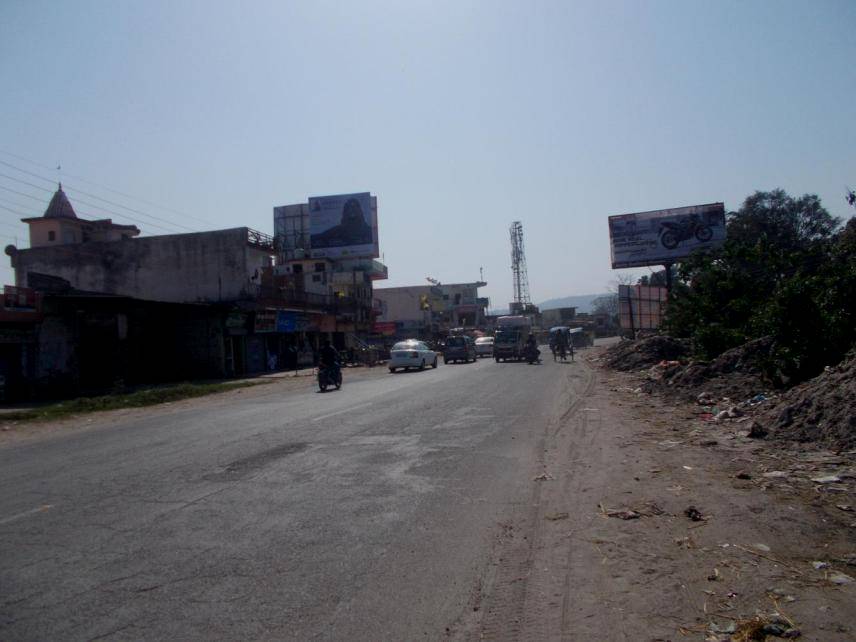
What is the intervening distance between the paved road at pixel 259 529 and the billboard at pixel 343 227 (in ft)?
139

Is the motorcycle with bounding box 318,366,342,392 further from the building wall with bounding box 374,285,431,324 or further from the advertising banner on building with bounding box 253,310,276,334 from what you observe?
the building wall with bounding box 374,285,431,324

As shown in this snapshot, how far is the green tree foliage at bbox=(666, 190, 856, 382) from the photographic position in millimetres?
13945

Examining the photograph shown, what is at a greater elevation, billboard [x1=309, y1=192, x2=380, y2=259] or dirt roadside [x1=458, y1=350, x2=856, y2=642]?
billboard [x1=309, y1=192, x2=380, y2=259]

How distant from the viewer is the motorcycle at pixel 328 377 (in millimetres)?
25016

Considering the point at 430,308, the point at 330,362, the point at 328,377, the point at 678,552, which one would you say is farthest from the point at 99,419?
the point at 430,308

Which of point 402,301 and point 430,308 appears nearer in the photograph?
point 430,308

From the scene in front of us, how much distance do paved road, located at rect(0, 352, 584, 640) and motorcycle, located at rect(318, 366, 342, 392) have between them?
37.7ft

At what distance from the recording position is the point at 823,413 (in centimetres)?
1014

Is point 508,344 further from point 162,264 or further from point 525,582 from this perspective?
point 525,582

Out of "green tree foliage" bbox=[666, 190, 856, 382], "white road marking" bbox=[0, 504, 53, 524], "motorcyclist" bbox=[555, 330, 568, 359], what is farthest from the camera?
"motorcyclist" bbox=[555, 330, 568, 359]

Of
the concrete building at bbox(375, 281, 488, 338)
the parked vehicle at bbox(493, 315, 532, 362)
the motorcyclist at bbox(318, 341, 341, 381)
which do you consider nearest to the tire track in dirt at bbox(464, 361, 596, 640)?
the motorcyclist at bbox(318, 341, 341, 381)

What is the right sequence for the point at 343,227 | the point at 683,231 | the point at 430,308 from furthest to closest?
the point at 430,308 → the point at 343,227 → the point at 683,231

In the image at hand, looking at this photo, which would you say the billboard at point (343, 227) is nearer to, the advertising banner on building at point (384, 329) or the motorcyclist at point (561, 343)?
the advertising banner on building at point (384, 329)

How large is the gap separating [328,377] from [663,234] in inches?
1000
